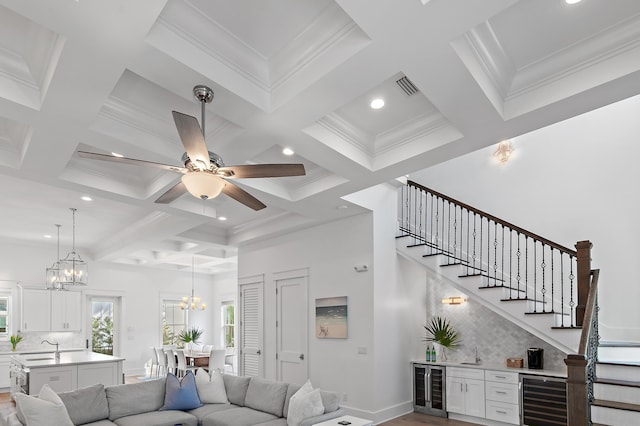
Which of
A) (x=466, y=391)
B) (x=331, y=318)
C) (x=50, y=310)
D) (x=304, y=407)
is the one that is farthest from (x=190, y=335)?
(x=304, y=407)

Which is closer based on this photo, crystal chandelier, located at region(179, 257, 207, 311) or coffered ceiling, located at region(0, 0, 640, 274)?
coffered ceiling, located at region(0, 0, 640, 274)

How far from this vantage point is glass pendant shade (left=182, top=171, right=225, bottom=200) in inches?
125

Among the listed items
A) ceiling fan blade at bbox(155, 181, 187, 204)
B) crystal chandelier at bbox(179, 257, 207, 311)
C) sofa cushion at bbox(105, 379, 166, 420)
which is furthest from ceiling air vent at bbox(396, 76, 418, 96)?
crystal chandelier at bbox(179, 257, 207, 311)

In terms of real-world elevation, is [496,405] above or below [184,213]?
below

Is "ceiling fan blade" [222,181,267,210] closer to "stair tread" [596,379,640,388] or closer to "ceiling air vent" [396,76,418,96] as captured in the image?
"ceiling air vent" [396,76,418,96]

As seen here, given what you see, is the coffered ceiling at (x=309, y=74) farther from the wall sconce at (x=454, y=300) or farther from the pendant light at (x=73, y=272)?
the wall sconce at (x=454, y=300)

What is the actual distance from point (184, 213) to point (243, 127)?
9.95ft

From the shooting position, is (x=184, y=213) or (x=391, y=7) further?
(x=184, y=213)

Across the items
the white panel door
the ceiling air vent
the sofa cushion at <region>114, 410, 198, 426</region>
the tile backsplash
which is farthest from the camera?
the white panel door

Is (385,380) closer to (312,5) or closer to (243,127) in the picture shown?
(243,127)

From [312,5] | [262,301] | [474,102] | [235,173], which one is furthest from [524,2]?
[262,301]

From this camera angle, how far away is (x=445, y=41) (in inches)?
107

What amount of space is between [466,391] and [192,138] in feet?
17.2

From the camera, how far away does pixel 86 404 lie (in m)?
4.61
